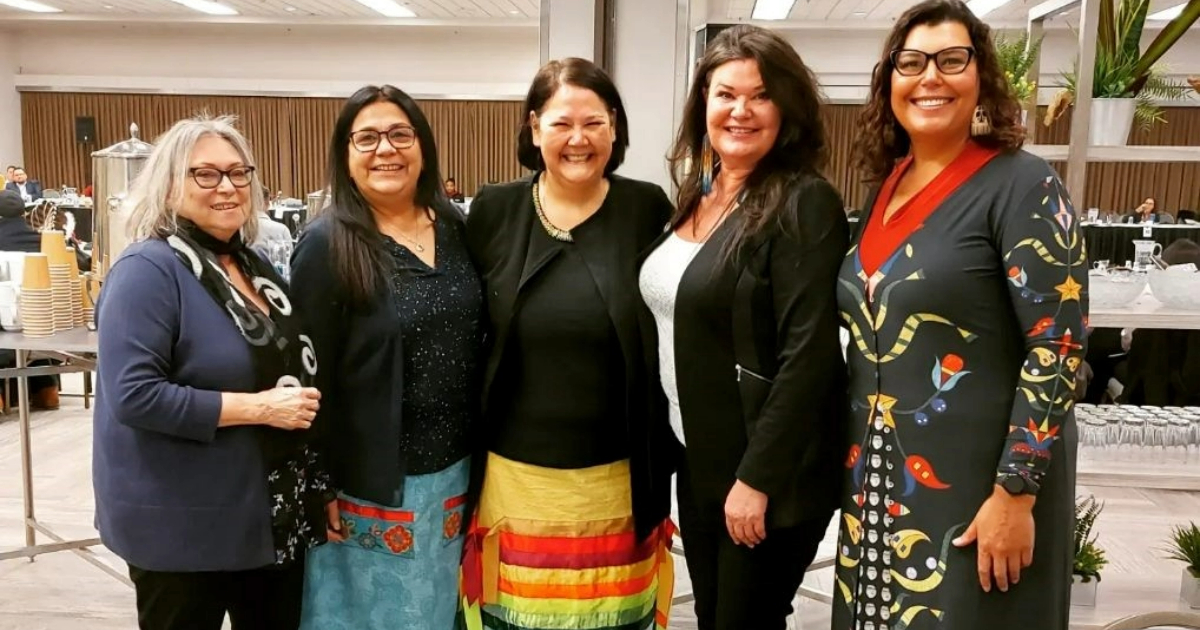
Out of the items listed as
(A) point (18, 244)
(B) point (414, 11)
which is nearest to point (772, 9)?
(B) point (414, 11)

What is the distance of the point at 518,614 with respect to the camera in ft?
6.33

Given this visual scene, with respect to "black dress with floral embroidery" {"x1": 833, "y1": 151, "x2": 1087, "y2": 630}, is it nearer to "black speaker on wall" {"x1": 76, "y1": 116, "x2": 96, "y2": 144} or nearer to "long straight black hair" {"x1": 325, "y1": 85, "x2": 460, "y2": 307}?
"long straight black hair" {"x1": 325, "y1": 85, "x2": 460, "y2": 307}

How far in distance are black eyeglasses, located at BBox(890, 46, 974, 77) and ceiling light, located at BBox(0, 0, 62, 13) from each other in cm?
1345

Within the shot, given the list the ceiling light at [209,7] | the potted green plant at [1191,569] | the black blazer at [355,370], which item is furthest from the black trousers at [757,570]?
the ceiling light at [209,7]

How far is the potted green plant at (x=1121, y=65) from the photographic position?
2236 mm

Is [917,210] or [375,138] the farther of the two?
[375,138]

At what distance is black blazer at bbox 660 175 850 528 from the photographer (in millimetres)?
1572

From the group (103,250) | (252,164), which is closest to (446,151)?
(103,250)

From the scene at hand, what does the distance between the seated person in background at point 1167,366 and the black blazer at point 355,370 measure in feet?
12.9

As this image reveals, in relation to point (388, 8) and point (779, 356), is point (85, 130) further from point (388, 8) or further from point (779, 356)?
point (779, 356)

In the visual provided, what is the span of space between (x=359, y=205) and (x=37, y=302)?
1695 millimetres

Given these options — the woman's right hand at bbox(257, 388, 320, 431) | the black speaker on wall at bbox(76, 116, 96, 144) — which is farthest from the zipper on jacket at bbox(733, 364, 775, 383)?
the black speaker on wall at bbox(76, 116, 96, 144)

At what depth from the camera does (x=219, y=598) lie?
185 cm

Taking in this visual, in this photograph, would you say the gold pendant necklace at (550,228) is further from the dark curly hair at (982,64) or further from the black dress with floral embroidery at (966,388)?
the dark curly hair at (982,64)
